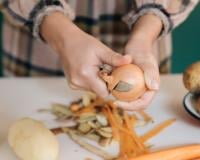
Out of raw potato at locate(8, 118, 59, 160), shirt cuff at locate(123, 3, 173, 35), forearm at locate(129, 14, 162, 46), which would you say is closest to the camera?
raw potato at locate(8, 118, 59, 160)

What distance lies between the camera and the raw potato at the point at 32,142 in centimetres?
78

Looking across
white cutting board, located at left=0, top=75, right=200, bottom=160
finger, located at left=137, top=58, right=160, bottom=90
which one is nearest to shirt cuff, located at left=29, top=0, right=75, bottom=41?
white cutting board, located at left=0, top=75, right=200, bottom=160

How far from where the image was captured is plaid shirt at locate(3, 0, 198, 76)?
1.06 meters

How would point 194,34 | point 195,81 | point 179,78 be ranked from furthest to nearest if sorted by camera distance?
1. point 194,34
2. point 179,78
3. point 195,81

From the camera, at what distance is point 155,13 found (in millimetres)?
1032

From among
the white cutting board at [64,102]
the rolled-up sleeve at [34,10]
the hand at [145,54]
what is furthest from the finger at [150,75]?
the rolled-up sleeve at [34,10]

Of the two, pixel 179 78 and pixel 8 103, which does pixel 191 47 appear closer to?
pixel 179 78

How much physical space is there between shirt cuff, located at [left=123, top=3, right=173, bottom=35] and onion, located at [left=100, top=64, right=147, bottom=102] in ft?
0.87

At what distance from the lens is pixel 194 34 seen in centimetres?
167

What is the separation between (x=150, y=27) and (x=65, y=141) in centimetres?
29

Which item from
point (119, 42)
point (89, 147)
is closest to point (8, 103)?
point (89, 147)

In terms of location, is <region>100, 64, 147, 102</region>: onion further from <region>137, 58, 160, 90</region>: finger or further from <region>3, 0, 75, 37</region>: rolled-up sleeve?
<region>3, 0, 75, 37</region>: rolled-up sleeve

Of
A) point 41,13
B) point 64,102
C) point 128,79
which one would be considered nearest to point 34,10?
point 41,13

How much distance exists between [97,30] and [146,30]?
0.78 feet
